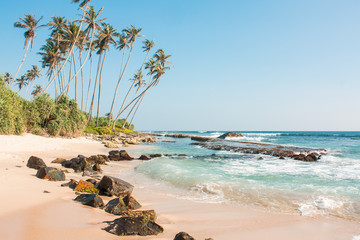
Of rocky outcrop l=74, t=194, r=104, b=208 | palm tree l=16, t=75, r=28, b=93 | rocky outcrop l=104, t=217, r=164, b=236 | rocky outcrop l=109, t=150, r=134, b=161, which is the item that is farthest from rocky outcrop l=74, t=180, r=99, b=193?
palm tree l=16, t=75, r=28, b=93

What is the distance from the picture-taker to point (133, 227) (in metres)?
3.48

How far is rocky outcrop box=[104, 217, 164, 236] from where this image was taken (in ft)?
11.2

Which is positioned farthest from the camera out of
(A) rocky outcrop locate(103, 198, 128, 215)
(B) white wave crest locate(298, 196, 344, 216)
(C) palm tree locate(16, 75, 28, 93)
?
(C) palm tree locate(16, 75, 28, 93)

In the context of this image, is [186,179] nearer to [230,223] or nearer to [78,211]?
[230,223]

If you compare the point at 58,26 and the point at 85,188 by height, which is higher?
the point at 58,26

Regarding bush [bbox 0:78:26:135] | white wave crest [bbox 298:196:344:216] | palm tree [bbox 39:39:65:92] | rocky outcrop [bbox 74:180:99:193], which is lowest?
white wave crest [bbox 298:196:344:216]

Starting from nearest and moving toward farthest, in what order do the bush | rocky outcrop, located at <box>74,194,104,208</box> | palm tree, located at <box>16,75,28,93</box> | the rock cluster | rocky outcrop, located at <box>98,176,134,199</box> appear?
1. rocky outcrop, located at <box>74,194,104,208</box>
2. rocky outcrop, located at <box>98,176,134,199</box>
3. the bush
4. the rock cluster
5. palm tree, located at <box>16,75,28,93</box>

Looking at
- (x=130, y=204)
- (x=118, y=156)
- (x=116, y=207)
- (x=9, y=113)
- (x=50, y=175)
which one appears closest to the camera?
(x=116, y=207)

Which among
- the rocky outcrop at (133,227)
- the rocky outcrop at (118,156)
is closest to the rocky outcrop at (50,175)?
the rocky outcrop at (133,227)

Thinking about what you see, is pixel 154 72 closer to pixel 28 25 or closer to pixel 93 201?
pixel 28 25

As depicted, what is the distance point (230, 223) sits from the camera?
4570 millimetres

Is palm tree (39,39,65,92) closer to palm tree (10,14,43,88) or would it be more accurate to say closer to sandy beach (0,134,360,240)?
palm tree (10,14,43,88)

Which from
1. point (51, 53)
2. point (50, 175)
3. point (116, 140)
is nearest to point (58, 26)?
point (51, 53)

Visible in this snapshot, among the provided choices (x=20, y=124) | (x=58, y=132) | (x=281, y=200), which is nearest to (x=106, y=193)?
(x=281, y=200)
